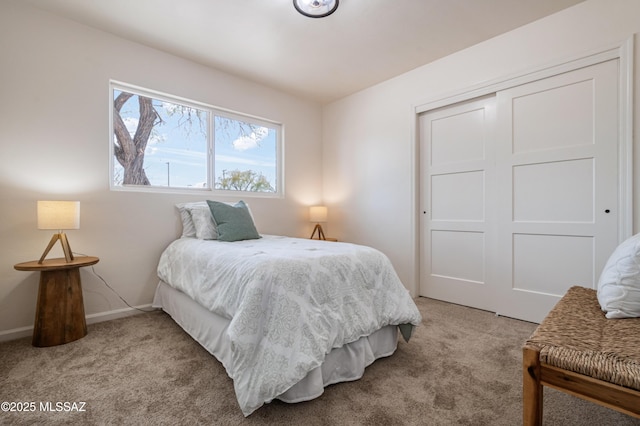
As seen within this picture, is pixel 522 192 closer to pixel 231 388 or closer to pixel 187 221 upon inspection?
pixel 231 388

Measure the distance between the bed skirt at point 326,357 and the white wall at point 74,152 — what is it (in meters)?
0.92

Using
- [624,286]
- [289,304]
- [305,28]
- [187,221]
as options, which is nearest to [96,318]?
[187,221]

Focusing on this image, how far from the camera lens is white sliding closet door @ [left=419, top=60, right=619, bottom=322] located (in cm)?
225

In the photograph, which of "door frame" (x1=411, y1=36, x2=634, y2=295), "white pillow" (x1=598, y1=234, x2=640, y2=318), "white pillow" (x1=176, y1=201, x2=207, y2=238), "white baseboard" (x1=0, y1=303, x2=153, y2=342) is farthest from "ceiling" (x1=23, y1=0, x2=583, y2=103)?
"white baseboard" (x1=0, y1=303, x2=153, y2=342)

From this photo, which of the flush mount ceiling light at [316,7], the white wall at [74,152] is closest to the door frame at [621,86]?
the flush mount ceiling light at [316,7]

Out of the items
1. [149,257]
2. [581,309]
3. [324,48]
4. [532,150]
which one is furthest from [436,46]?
[149,257]

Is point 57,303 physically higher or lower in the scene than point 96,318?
higher

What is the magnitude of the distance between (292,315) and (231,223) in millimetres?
1471

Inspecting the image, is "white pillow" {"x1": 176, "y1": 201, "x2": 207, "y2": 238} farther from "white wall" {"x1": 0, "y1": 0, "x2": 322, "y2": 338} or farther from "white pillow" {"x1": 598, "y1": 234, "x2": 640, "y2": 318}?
"white pillow" {"x1": 598, "y1": 234, "x2": 640, "y2": 318}

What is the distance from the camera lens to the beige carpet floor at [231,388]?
1.35 m

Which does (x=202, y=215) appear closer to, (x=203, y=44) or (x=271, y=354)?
(x=203, y=44)

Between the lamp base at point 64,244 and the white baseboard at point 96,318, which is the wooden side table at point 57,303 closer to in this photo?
the lamp base at point 64,244

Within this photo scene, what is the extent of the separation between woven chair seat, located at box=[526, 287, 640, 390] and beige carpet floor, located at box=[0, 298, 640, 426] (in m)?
0.46

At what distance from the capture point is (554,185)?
2.45 m
